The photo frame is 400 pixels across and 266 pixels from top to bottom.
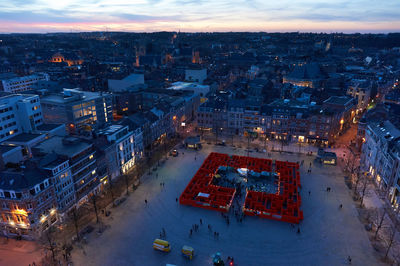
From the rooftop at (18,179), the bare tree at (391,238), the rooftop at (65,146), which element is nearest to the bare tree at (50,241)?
the rooftop at (18,179)

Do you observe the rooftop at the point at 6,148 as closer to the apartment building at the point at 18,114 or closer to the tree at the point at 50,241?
the apartment building at the point at 18,114

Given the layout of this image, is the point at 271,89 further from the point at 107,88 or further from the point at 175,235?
the point at 175,235

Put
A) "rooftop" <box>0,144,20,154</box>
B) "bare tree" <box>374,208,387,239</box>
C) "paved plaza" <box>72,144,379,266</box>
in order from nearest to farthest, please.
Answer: "paved plaza" <box>72,144,379,266</box>, "bare tree" <box>374,208,387,239</box>, "rooftop" <box>0,144,20,154</box>

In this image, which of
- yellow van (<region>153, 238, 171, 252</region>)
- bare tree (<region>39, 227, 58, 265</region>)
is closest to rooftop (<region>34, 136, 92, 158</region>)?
bare tree (<region>39, 227, 58, 265</region>)

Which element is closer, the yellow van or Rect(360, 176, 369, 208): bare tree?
the yellow van

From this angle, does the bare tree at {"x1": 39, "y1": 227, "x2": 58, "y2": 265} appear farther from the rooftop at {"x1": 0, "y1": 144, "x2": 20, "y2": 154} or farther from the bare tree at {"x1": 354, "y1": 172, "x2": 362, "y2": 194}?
the bare tree at {"x1": 354, "y1": 172, "x2": 362, "y2": 194}

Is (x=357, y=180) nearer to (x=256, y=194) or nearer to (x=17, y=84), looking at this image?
(x=256, y=194)
